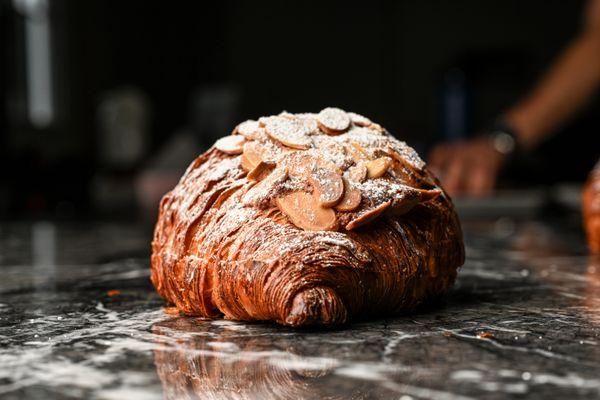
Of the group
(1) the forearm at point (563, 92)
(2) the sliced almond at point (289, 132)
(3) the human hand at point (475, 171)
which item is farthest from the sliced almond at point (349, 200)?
(1) the forearm at point (563, 92)

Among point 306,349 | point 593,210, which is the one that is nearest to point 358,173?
point 306,349

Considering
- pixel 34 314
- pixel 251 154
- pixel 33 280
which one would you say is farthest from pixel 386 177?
pixel 33 280

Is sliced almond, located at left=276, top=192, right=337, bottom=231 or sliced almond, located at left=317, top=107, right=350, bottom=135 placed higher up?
sliced almond, located at left=317, top=107, right=350, bottom=135

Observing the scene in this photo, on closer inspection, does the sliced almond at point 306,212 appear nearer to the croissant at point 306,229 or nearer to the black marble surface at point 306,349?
the croissant at point 306,229

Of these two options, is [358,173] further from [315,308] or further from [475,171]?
[475,171]

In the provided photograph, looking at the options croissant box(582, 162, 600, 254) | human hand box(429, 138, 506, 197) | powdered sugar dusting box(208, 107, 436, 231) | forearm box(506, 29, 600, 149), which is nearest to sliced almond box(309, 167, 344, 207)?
powdered sugar dusting box(208, 107, 436, 231)

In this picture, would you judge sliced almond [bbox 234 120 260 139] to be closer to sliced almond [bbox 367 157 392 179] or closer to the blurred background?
sliced almond [bbox 367 157 392 179]

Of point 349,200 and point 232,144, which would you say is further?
point 232,144
